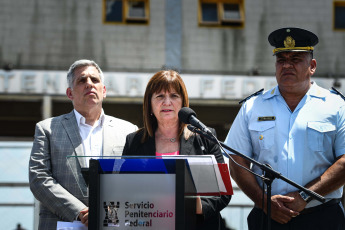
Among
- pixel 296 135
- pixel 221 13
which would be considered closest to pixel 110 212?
pixel 296 135

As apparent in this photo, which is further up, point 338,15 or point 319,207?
point 338,15

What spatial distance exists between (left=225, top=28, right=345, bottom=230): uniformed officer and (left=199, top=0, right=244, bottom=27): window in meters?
11.2

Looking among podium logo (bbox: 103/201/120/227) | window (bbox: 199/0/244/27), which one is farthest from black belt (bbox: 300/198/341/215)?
window (bbox: 199/0/244/27)

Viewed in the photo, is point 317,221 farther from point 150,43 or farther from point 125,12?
point 125,12

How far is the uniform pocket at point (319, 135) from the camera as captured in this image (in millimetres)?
3402

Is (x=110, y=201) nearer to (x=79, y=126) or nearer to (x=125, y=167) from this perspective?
(x=125, y=167)

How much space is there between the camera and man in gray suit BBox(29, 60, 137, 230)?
3.46m

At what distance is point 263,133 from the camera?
3.49m

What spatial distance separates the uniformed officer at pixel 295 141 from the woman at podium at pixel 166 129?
26 cm

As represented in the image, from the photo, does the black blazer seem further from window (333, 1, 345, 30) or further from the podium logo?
window (333, 1, 345, 30)

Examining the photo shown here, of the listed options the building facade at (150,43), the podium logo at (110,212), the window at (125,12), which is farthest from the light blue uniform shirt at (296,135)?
the window at (125,12)

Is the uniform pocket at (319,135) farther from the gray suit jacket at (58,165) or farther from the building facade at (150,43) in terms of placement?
the building facade at (150,43)

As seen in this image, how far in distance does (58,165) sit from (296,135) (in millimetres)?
1552

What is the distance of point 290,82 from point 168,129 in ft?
2.75
